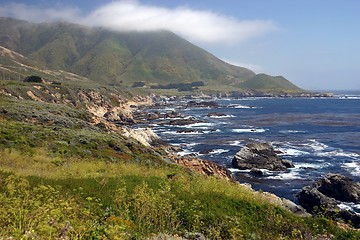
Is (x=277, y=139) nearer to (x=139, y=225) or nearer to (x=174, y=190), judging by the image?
(x=174, y=190)

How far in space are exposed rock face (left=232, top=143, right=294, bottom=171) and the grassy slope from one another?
16523mm

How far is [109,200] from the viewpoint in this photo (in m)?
16.5

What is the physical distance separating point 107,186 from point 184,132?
62.6m

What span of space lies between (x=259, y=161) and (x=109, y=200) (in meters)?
35.9

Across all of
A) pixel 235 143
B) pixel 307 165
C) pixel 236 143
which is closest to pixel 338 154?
pixel 307 165

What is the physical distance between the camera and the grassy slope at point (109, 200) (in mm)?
8477

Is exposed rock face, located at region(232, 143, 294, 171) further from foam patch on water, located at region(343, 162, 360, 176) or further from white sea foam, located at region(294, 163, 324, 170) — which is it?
foam patch on water, located at region(343, 162, 360, 176)

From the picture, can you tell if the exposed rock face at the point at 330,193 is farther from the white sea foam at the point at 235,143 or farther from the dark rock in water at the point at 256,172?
the white sea foam at the point at 235,143

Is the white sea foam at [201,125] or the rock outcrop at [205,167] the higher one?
the rock outcrop at [205,167]

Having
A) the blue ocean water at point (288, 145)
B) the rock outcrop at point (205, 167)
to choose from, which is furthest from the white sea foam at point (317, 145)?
the rock outcrop at point (205, 167)

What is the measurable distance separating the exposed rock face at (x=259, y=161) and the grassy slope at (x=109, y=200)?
651 inches

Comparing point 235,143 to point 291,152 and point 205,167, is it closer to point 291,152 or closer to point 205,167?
point 291,152

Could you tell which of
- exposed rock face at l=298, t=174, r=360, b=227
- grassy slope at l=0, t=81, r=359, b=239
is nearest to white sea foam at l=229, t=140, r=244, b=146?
exposed rock face at l=298, t=174, r=360, b=227

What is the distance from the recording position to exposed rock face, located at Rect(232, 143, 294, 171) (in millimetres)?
47719
